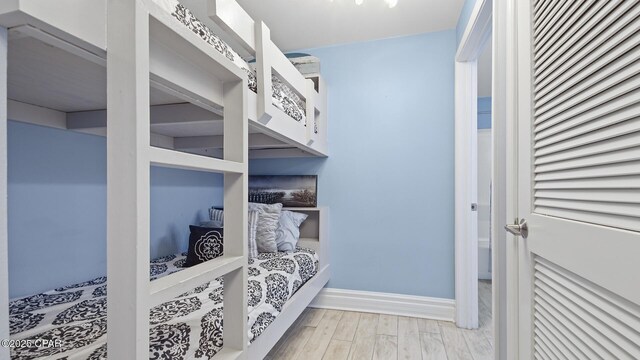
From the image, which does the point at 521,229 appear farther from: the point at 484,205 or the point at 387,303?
the point at 484,205

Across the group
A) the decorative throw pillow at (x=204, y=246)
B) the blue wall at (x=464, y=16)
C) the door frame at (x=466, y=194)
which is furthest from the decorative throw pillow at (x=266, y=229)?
the blue wall at (x=464, y=16)

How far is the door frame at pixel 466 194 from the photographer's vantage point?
2107 mm

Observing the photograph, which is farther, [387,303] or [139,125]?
[387,303]

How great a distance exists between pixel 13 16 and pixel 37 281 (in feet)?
4.91

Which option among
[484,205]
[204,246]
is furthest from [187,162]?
[484,205]

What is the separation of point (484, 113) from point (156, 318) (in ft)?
13.3

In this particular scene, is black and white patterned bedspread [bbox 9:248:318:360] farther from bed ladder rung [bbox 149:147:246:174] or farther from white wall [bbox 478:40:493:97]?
white wall [bbox 478:40:493:97]

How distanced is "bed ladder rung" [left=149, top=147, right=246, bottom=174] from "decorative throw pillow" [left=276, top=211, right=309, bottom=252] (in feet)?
4.53

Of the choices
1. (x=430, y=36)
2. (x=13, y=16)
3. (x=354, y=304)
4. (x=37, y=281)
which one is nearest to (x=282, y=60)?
(x=13, y=16)

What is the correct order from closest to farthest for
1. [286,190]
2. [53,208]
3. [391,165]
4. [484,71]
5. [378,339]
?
[53,208]
[378,339]
[391,165]
[286,190]
[484,71]

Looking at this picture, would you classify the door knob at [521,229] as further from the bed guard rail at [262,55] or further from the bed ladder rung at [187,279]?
the bed guard rail at [262,55]

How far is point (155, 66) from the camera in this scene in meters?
0.76

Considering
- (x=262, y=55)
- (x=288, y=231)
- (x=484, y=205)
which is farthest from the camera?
(x=484, y=205)

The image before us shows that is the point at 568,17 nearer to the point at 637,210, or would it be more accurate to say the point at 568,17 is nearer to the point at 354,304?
the point at 637,210
